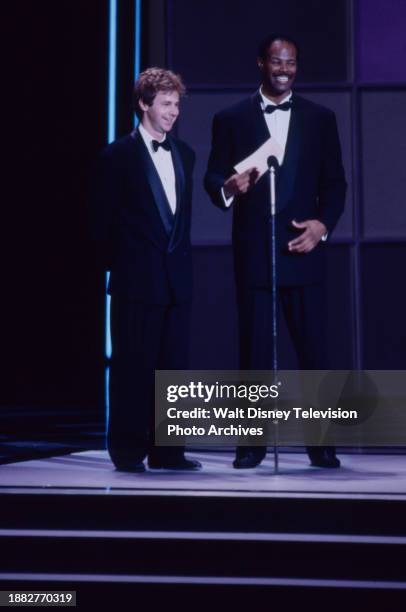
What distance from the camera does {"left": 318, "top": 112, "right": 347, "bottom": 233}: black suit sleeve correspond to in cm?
354

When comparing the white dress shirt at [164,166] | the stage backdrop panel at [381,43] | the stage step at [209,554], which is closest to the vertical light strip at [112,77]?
the stage backdrop panel at [381,43]

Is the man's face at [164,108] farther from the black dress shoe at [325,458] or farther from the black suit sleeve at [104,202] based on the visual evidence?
the black dress shoe at [325,458]

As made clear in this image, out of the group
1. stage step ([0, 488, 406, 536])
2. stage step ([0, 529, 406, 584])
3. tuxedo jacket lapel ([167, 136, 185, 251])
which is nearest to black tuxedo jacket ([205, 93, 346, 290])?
tuxedo jacket lapel ([167, 136, 185, 251])

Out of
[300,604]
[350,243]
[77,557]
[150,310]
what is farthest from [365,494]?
[350,243]

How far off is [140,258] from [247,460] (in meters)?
0.86

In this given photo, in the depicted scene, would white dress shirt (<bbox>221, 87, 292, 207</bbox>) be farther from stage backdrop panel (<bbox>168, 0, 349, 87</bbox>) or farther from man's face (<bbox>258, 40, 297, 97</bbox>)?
stage backdrop panel (<bbox>168, 0, 349, 87</bbox>)

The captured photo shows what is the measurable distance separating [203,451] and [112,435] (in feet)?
2.76

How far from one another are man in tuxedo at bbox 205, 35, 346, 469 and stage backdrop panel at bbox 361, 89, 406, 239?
1774 millimetres

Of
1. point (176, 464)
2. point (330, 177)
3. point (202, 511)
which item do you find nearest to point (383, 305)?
point (330, 177)

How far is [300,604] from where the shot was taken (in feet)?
8.36

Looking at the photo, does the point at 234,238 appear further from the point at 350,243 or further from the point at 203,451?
the point at 350,243

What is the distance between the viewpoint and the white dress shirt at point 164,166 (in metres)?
3.53

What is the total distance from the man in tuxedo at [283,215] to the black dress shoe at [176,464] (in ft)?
0.51

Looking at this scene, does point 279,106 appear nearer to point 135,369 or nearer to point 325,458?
point 135,369
